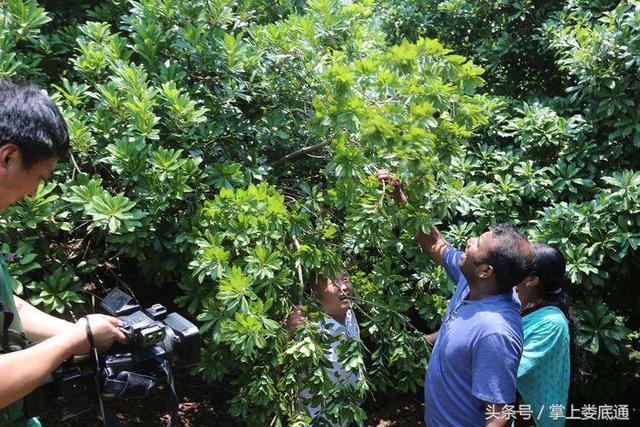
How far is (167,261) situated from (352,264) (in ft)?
3.79

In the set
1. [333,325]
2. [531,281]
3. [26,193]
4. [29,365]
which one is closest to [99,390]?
[29,365]

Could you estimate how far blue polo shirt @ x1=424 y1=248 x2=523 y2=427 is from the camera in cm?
283

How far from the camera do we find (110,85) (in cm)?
331

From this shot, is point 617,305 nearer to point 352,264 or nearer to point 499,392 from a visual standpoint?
point 352,264

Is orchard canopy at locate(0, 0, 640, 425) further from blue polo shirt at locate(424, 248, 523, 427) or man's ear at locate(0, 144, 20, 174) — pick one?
A: man's ear at locate(0, 144, 20, 174)

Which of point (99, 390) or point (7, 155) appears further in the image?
point (99, 390)

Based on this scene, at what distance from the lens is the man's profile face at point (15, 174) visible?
2.01m

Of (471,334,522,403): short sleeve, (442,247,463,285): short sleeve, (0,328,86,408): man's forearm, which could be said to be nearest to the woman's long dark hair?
(442,247,463,285): short sleeve

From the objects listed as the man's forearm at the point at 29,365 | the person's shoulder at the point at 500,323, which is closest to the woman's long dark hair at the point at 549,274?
the person's shoulder at the point at 500,323

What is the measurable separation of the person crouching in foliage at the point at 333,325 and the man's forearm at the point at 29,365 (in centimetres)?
144

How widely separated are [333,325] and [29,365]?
70.8 inches


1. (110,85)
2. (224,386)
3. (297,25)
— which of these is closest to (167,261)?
(110,85)

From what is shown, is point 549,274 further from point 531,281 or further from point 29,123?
point 29,123

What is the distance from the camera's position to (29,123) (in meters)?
2.03
